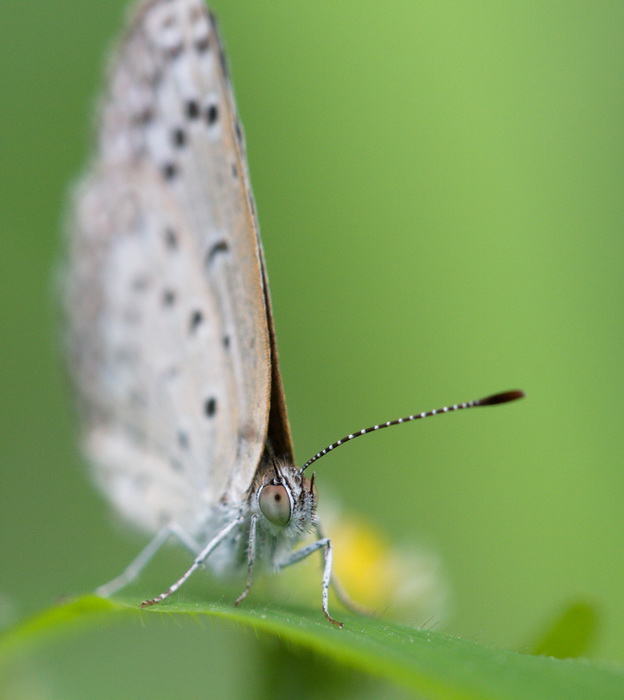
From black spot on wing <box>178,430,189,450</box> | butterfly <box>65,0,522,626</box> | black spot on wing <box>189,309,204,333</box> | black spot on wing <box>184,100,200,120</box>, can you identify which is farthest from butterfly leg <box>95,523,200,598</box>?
black spot on wing <box>184,100,200,120</box>

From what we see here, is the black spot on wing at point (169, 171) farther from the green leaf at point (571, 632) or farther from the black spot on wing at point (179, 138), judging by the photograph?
the green leaf at point (571, 632)

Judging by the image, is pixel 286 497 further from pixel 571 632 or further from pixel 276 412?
pixel 571 632

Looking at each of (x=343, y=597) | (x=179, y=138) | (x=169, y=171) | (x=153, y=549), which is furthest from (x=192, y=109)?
(x=343, y=597)

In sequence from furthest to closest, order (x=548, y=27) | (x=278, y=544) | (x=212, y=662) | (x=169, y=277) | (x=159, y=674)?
(x=548, y=27) → (x=212, y=662) → (x=159, y=674) → (x=169, y=277) → (x=278, y=544)

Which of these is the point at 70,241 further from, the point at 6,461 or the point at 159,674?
the point at 159,674

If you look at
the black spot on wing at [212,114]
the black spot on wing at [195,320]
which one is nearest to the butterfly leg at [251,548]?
the black spot on wing at [195,320]

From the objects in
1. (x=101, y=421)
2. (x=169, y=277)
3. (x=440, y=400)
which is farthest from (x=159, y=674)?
(x=440, y=400)

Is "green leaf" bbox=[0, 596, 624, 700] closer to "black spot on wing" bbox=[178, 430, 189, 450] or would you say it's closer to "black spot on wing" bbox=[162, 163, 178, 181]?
"black spot on wing" bbox=[178, 430, 189, 450]

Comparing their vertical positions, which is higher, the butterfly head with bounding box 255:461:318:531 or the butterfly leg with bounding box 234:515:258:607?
the butterfly head with bounding box 255:461:318:531
